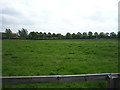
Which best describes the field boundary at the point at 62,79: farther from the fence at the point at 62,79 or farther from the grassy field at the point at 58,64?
the grassy field at the point at 58,64

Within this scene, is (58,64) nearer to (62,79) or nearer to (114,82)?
(62,79)

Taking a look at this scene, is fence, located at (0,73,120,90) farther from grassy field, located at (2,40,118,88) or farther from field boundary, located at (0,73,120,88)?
grassy field, located at (2,40,118,88)

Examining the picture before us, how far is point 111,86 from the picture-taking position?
110 inches

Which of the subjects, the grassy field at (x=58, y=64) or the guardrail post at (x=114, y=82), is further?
the grassy field at (x=58, y=64)

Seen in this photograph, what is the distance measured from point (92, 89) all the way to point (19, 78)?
2563 mm

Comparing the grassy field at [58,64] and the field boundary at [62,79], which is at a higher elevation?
the field boundary at [62,79]

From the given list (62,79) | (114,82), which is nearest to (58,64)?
(62,79)

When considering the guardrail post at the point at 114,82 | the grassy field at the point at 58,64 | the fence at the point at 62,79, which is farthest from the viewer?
the grassy field at the point at 58,64

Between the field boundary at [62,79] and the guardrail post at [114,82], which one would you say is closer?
the field boundary at [62,79]

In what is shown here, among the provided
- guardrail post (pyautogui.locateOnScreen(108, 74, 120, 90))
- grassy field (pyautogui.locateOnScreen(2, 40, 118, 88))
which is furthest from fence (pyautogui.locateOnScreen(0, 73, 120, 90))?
grassy field (pyautogui.locateOnScreen(2, 40, 118, 88))

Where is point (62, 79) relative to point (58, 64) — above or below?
above

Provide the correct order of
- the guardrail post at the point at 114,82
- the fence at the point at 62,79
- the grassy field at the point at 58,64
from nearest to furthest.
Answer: the fence at the point at 62,79 < the guardrail post at the point at 114,82 < the grassy field at the point at 58,64

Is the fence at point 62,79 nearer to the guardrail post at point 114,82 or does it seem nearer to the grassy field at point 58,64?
the guardrail post at point 114,82

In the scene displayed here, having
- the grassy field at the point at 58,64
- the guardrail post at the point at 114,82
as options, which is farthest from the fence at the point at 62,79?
the grassy field at the point at 58,64
